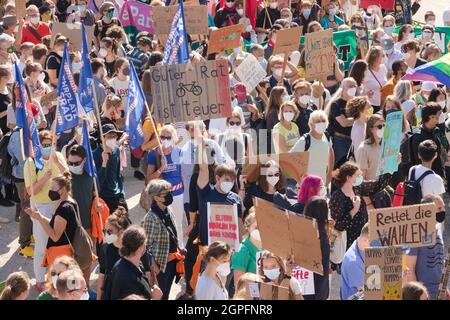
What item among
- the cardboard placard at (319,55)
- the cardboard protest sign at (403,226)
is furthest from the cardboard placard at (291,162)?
the cardboard placard at (319,55)

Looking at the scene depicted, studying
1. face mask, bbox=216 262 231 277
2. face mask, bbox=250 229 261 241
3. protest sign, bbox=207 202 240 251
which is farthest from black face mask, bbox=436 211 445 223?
face mask, bbox=216 262 231 277

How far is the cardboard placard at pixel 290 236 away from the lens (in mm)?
9086

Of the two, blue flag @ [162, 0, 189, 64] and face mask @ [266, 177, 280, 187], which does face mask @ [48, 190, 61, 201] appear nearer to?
face mask @ [266, 177, 280, 187]

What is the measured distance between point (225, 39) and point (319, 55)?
1.75 metres

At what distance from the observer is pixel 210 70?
Answer: 1210cm

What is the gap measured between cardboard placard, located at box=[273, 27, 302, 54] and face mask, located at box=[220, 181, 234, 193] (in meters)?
5.14

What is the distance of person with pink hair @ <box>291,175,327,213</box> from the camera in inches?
399

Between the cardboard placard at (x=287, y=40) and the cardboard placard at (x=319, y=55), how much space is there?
1.35ft

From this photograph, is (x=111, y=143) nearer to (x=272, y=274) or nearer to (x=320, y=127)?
(x=320, y=127)

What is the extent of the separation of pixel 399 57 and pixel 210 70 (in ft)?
18.3

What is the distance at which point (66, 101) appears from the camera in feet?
39.6

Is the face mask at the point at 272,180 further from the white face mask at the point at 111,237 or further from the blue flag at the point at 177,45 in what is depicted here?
the blue flag at the point at 177,45

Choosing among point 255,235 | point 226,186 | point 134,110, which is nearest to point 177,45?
point 134,110
